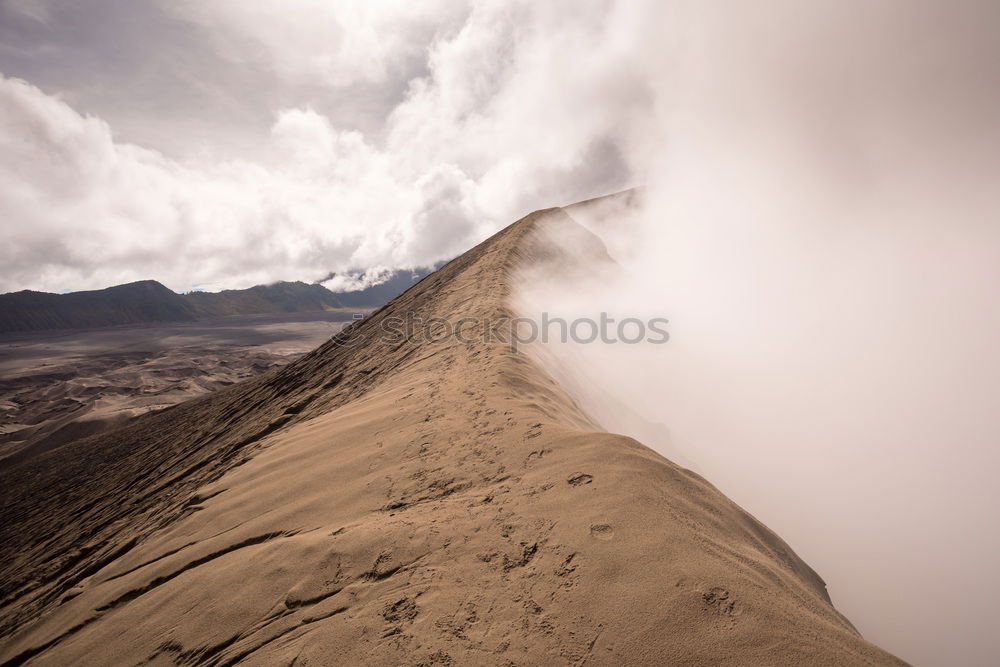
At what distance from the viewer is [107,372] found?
186 ft

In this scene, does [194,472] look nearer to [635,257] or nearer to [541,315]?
[541,315]

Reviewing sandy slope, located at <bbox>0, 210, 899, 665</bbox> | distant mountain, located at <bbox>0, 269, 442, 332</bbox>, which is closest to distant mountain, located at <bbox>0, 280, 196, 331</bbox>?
distant mountain, located at <bbox>0, 269, 442, 332</bbox>

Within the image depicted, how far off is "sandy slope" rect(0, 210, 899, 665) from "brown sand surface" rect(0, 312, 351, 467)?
2854cm

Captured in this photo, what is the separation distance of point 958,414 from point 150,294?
622ft

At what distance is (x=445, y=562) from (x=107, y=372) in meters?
77.4

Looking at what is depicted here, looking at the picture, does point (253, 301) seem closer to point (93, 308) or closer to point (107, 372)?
point (93, 308)

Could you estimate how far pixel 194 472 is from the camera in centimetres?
817

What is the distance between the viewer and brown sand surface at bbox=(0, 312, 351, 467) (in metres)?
26.9

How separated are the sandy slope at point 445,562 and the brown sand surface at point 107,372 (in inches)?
1124

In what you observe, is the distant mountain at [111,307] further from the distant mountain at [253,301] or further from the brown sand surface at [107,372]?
the brown sand surface at [107,372]

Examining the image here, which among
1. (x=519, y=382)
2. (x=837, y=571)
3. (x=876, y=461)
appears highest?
(x=519, y=382)

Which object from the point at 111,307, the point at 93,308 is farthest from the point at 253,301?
the point at 93,308

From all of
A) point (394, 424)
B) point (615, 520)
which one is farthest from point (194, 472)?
point (615, 520)

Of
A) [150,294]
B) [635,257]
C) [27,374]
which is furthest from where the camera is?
[150,294]
